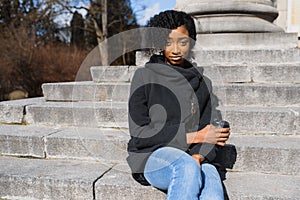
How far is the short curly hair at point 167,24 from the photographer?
1.74 m

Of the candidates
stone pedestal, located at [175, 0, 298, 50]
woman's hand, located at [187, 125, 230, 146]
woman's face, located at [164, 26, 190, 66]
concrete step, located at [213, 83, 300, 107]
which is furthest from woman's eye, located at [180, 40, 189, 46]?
stone pedestal, located at [175, 0, 298, 50]

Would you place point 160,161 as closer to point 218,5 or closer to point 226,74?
point 226,74

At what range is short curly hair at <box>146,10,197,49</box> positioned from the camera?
5.70 feet

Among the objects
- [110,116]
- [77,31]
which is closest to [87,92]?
[110,116]

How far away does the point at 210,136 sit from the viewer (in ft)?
5.43

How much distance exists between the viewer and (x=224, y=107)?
8.68 feet

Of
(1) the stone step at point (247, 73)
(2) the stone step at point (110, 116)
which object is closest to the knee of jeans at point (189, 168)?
(2) the stone step at point (110, 116)

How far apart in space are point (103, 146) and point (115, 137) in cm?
12

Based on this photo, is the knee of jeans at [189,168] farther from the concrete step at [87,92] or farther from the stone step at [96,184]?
the concrete step at [87,92]

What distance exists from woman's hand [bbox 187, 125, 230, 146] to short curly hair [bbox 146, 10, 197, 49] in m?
0.58

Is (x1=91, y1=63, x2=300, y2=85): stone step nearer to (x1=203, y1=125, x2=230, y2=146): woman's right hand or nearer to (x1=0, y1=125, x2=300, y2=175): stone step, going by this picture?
(x1=0, y1=125, x2=300, y2=175): stone step

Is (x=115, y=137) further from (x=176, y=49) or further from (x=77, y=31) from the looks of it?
(x=77, y=31)

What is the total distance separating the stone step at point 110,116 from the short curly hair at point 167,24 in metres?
0.96

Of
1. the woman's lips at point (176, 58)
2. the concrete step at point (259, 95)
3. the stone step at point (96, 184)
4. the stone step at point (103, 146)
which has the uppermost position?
the woman's lips at point (176, 58)
